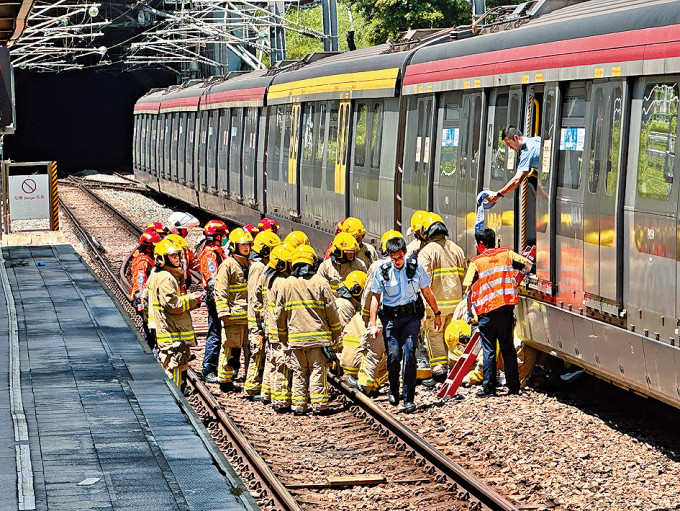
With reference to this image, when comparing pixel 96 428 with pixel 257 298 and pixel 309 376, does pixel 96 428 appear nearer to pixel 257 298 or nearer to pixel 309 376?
pixel 309 376

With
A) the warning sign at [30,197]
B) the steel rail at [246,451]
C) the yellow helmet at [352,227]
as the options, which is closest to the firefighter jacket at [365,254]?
the yellow helmet at [352,227]

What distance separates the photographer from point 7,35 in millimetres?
21156

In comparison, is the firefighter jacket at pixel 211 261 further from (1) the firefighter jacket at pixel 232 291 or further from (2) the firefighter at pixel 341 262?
(2) the firefighter at pixel 341 262

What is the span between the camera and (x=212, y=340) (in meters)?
14.7

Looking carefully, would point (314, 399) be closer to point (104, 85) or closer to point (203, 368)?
point (203, 368)

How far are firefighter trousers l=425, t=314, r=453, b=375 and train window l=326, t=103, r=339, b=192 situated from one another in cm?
683

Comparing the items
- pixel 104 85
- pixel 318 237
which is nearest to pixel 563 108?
pixel 318 237

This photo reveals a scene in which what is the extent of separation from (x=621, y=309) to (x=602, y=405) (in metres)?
2.45

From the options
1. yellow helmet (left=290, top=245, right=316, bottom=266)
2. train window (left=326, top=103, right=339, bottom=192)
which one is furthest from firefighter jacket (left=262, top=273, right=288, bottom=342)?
train window (left=326, top=103, right=339, bottom=192)

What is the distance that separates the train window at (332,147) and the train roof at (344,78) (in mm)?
305

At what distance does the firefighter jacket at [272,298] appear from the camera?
1253cm

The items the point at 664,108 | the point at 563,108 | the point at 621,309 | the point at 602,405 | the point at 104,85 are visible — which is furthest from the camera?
the point at 104,85

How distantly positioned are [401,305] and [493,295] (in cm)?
91

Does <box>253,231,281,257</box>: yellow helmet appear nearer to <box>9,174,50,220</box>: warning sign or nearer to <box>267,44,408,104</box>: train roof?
<box>267,44,408,104</box>: train roof
